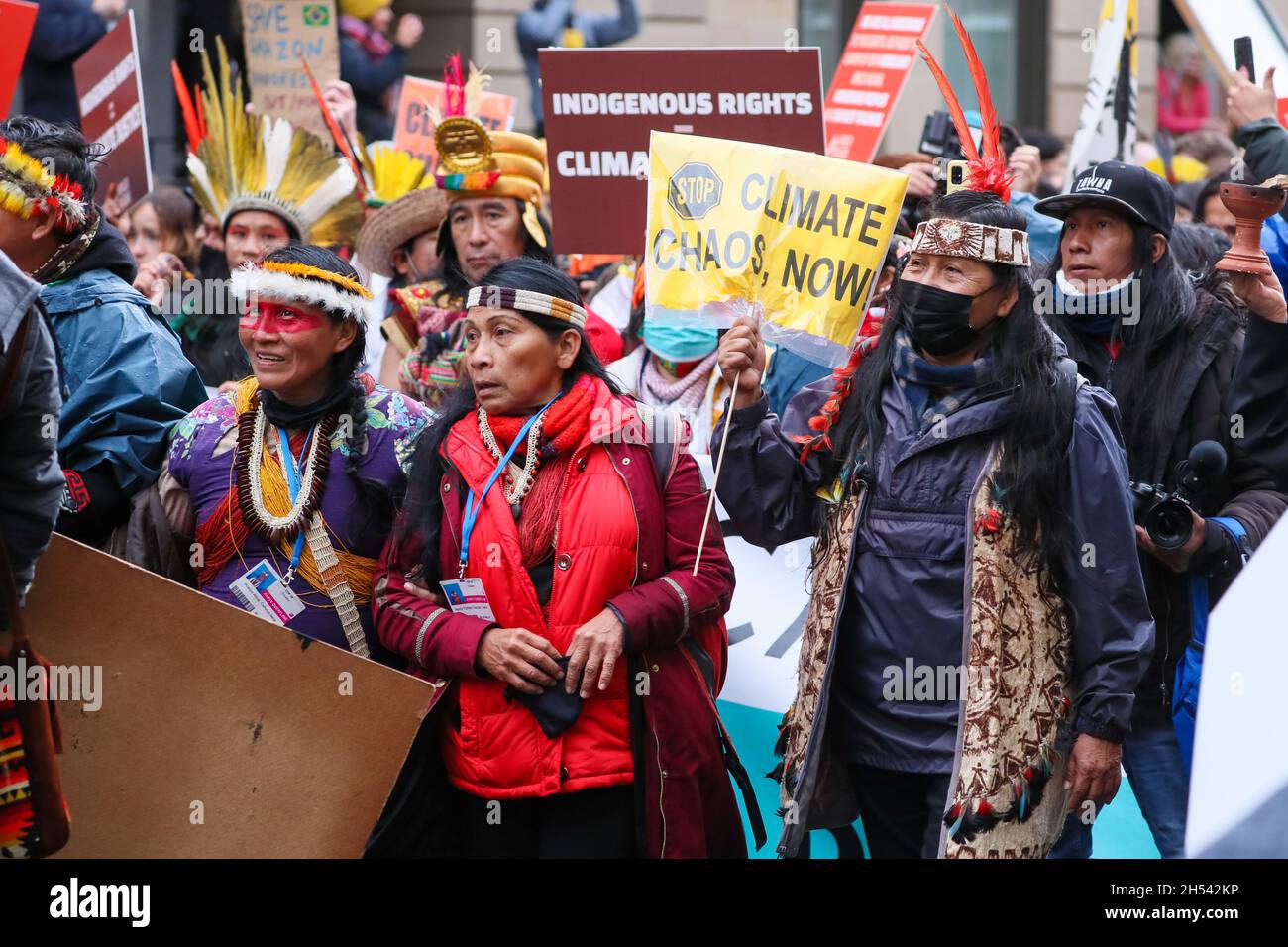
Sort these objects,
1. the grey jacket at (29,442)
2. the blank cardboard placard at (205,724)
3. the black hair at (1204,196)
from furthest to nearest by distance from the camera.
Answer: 1. the black hair at (1204,196)
2. the blank cardboard placard at (205,724)
3. the grey jacket at (29,442)

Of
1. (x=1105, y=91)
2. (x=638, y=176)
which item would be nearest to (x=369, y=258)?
(x=638, y=176)

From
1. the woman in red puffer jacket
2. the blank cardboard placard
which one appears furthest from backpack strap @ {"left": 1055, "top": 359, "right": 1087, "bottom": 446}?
the blank cardboard placard

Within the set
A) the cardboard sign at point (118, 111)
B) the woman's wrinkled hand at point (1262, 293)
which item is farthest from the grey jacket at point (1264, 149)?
the cardboard sign at point (118, 111)

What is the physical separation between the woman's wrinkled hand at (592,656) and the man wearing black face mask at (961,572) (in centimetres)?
44

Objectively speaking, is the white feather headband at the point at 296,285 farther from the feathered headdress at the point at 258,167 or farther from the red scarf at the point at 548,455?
the feathered headdress at the point at 258,167

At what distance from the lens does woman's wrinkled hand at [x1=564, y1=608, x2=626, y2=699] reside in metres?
3.61

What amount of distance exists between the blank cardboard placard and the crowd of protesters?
121mm

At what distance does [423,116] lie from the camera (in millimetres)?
7996

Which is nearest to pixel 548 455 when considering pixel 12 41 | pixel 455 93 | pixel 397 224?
pixel 12 41

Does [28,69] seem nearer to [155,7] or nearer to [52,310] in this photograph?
[155,7]

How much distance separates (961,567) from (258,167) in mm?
3623

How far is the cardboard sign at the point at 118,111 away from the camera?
6.30 m

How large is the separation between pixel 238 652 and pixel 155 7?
30.8 ft

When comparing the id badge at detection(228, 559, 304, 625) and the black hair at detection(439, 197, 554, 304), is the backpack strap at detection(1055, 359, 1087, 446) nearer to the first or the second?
the id badge at detection(228, 559, 304, 625)
